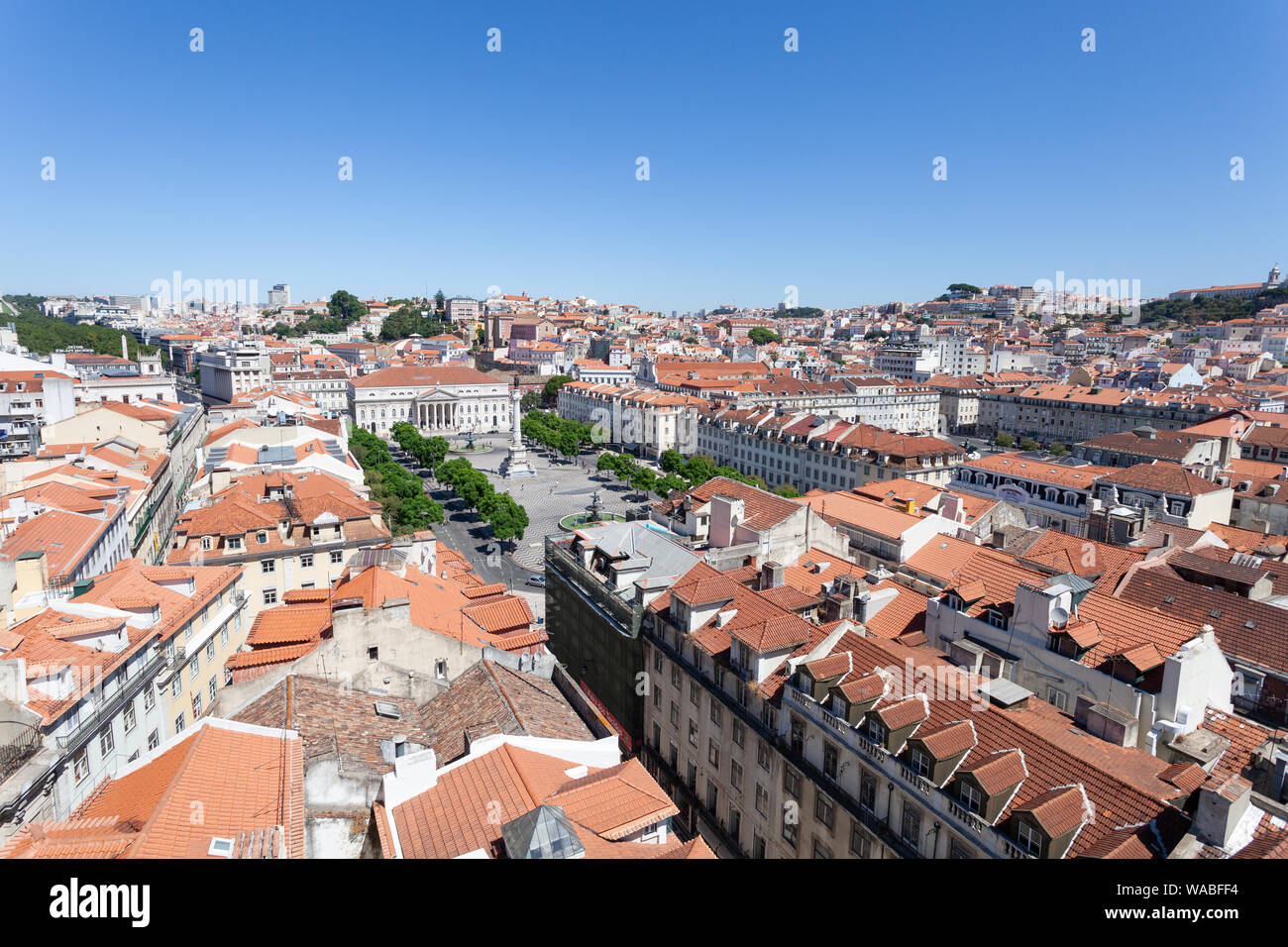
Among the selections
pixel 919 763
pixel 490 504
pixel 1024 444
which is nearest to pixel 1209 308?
pixel 1024 444

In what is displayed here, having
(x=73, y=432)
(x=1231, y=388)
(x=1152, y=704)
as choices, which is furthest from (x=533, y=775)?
(x=1231, y=388)

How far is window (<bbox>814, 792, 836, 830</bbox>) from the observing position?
16766 millimetres

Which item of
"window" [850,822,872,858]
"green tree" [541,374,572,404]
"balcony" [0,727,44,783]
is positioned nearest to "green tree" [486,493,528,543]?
"balcony" [0,727,44,783]

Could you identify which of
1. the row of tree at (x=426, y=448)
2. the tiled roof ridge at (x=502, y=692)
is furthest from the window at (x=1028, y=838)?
the row of tree at (x=426, y=448)

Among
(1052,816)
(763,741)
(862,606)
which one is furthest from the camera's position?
(862,606)

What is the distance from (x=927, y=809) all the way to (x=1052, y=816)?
7.77ft

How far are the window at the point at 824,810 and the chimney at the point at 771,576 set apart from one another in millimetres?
7405

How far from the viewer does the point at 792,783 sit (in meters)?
18.0

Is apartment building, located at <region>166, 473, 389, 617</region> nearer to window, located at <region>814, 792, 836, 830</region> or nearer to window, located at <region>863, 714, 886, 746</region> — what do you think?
window, located at <region>814, 792, 836, 830</region>

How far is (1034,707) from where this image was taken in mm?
17094

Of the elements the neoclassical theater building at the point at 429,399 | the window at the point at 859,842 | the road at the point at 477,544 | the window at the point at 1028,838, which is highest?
the neoclassical theater building at the point at 429,399

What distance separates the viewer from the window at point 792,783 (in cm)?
1778

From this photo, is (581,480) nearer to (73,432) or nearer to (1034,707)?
(73,432)

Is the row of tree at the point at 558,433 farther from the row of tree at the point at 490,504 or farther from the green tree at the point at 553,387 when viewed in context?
the row of tree at the point at 490,504
